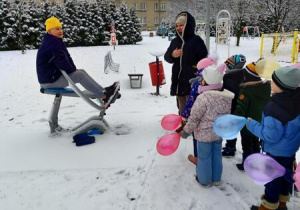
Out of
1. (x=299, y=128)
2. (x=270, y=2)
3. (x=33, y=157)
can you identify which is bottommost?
(x=33, y=157)

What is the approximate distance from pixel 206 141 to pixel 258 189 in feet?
2.60

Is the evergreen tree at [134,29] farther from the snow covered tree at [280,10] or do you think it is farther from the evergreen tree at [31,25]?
the snow covered tree at [280,10]

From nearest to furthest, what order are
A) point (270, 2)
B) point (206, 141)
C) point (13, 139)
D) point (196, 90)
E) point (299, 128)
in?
→ point (299, 128) → point (206, 141) → point (196, 90) → point (13, 139) → point (270, 2)

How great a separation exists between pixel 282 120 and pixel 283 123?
1.2 inches

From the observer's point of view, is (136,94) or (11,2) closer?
(136,94)

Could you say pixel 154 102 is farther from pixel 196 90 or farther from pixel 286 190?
pixel 286 190

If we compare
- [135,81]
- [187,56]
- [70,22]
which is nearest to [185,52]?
[187,56]

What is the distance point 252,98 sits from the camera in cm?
329

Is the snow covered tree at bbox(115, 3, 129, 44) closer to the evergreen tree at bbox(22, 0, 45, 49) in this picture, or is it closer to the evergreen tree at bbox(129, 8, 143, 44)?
the evergreen tree at bbox(129, 8, 143, 44)

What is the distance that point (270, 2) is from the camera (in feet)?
61.3

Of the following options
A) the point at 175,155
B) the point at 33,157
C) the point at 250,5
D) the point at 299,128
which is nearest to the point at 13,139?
the point at 33,157

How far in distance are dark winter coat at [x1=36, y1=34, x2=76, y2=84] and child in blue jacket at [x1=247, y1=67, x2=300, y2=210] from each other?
3197 mm

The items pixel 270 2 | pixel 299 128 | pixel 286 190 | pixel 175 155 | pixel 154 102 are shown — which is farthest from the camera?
pixel 270 2

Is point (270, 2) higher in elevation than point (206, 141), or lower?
higher
